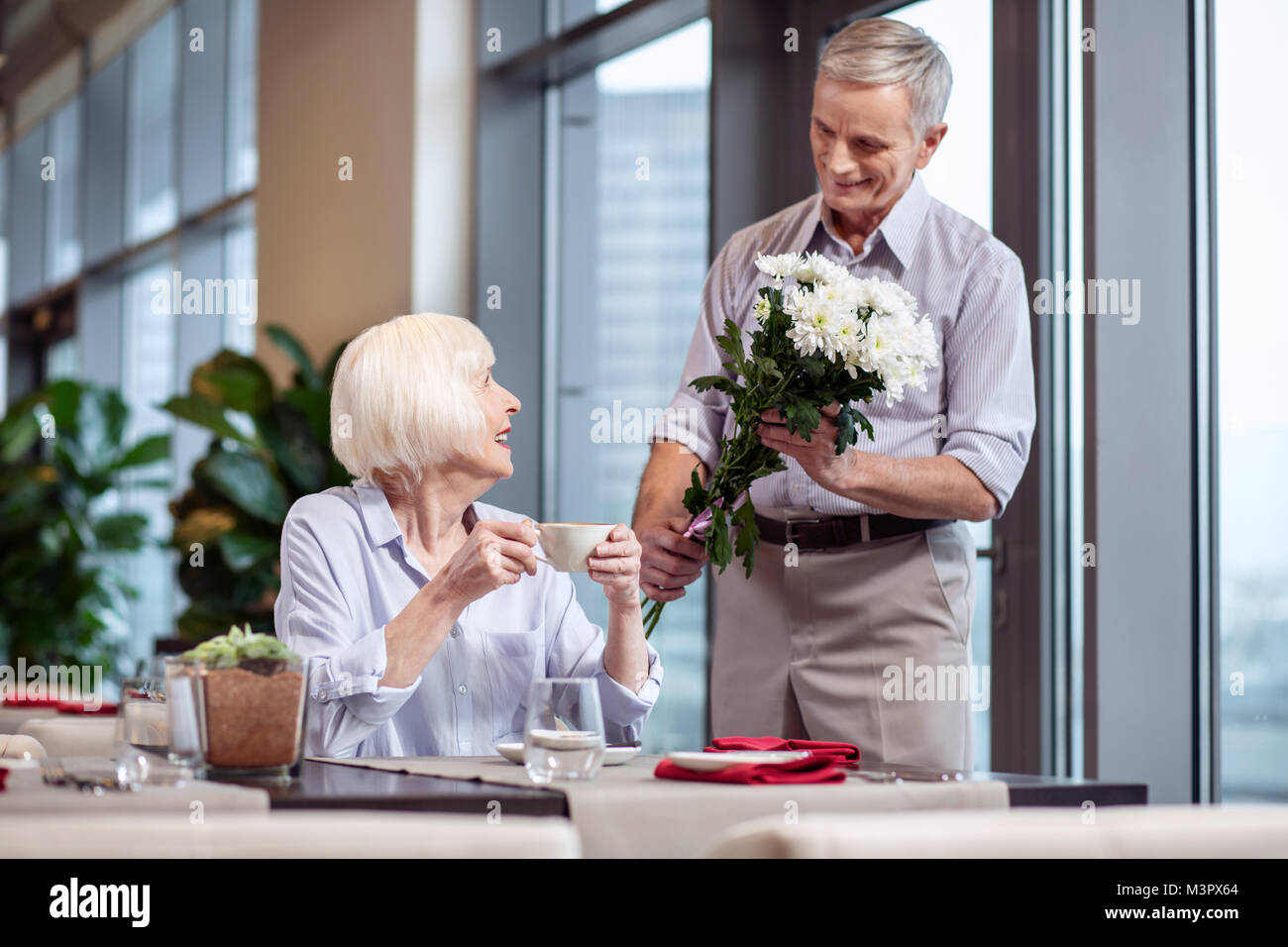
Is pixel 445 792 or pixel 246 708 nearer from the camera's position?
pixel 445 792

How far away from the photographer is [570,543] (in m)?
1.98

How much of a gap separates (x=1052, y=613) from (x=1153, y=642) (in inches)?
10.4

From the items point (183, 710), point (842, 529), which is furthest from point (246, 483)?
point (183, 710)

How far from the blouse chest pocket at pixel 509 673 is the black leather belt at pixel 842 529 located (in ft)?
1.76

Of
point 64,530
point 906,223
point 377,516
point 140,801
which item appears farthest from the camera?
point 64,530

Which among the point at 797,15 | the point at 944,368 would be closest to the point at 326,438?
the point at 797,15

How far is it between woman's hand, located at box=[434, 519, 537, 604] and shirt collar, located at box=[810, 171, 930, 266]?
0.93 metres

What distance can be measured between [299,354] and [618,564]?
3725 millimetres

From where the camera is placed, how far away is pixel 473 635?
2.21 metres

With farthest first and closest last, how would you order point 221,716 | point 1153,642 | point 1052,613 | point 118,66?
1. point 118,66
2. point 1052,613
3. point 1153,642
4. point 221,716

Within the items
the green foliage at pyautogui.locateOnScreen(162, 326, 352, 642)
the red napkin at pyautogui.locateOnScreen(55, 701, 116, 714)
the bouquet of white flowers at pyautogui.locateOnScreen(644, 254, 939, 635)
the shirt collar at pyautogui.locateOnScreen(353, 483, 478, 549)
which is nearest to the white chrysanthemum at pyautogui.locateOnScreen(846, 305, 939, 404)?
the bouquet of white flowers at pyautogui.locateOnScreen(644, 254, 939, 635)

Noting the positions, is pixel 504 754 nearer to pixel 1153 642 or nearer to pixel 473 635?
pixel 473 635

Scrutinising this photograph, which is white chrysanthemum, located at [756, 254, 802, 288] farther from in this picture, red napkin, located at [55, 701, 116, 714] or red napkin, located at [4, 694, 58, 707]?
red napkin, located at [4, 694, 58, 707]

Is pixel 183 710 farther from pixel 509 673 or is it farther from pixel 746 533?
pixel 746 533
